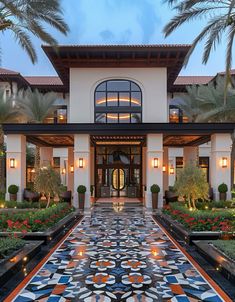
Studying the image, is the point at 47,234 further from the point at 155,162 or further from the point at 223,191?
the point at 223,191

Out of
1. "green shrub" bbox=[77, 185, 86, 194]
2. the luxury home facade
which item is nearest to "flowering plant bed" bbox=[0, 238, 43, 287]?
the luxury home facade

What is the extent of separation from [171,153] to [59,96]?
11.7m

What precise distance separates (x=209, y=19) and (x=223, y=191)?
10094mm

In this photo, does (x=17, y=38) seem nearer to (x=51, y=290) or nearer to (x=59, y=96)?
(x=51, y=290)

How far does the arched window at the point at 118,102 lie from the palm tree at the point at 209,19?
1067 centimetres

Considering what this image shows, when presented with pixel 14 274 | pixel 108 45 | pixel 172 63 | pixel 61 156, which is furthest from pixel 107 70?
pixel 14 274

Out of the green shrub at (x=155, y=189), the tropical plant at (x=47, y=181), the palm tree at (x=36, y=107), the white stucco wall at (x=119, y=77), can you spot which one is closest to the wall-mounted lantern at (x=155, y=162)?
the green shrub at (x=155, y=189)

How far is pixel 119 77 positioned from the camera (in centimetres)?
2317

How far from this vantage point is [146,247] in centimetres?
966

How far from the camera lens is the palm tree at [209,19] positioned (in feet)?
37.7

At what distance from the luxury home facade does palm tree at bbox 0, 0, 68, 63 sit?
63.2 inches

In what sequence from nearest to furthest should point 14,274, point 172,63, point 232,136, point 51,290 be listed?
point 51,290 < point 14,274 < point 232,136 < point 172,63

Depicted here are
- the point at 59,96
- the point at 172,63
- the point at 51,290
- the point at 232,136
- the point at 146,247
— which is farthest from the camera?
the point at 59,96

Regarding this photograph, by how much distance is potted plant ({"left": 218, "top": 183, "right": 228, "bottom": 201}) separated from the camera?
1939 centimetres
